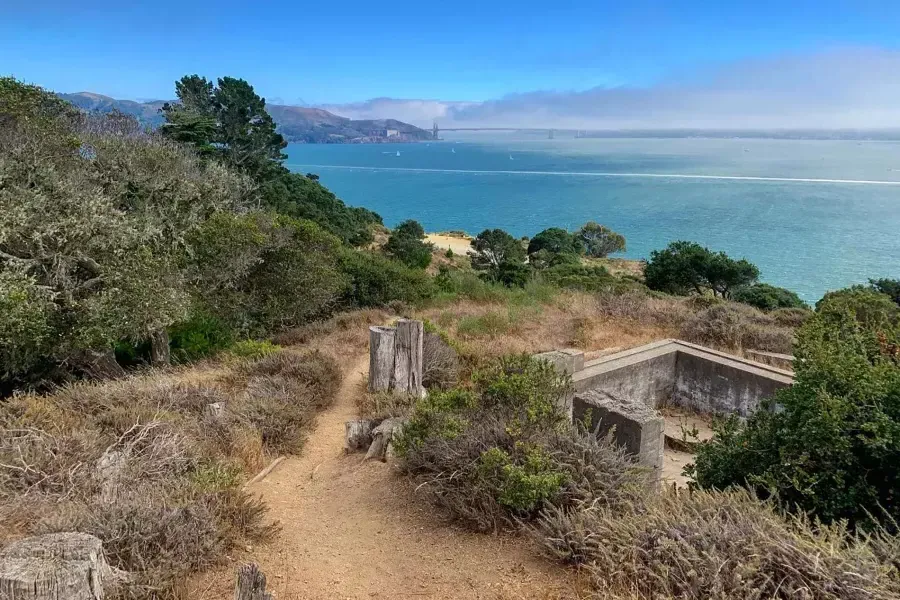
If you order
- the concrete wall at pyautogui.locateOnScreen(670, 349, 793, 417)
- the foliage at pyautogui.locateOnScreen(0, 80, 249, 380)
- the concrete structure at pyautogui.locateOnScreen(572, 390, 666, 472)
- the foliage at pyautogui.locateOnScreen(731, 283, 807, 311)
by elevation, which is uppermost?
the foliage at pyautogui.locateOnScreen(0, 80, 249, 380)

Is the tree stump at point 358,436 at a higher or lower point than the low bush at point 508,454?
lower

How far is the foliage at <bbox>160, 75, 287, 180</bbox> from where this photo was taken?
31.0 meters

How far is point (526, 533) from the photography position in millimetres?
4004

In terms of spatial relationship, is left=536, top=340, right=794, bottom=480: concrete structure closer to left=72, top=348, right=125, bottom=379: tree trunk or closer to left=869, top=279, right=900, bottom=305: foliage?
left=72, top=348, right=125, bottom=379: tree trunk

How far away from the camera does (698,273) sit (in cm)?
2867

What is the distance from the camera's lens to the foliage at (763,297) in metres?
26.1

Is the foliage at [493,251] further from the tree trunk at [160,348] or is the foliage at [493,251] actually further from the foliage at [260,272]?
the tree trunk at [160,348]

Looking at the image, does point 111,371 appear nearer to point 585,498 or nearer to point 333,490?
point 333,490

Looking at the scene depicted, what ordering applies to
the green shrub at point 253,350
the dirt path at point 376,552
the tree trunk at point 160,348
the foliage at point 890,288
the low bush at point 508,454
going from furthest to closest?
1. the foliage at point 890,288
2. the tree trunk at point 160,348
3. the green shrub at point 253,350
4. the low bush at point 508,454
5. the dirt path at point 376,552

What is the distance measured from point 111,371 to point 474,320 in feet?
20.7

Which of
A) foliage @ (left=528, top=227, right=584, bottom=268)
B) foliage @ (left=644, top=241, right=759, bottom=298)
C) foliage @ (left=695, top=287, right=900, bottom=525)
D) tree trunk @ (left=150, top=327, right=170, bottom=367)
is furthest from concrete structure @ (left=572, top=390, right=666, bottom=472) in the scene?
foliage @ (left=528, top=227, right=584, bottom=268)

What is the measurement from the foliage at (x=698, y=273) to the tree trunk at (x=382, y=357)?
23791 mm

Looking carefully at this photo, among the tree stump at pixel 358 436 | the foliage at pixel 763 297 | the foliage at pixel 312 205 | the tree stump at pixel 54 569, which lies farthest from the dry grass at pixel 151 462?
the foliage at pixel 763 297

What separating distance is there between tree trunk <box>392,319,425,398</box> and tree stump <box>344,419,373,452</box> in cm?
118
